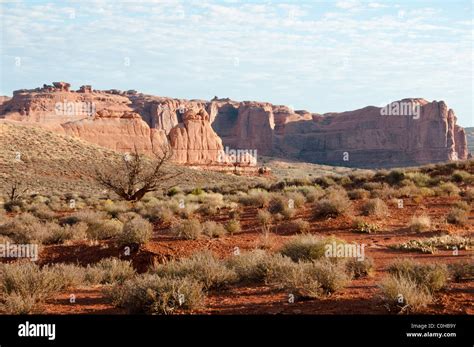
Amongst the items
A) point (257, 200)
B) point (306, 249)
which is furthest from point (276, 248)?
point (257, 200)

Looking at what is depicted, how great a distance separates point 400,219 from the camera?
1599 centimetres

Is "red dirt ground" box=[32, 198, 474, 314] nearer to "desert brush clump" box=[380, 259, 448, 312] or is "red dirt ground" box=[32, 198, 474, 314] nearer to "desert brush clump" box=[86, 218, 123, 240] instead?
"desert brush clump" box=[380, 259, 448, 312]

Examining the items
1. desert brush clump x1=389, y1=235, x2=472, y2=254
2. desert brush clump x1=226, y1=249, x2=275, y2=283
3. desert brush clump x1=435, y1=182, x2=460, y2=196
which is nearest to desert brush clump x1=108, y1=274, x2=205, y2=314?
desert brush clump x1=226, y1=249, x2=275, y2=283

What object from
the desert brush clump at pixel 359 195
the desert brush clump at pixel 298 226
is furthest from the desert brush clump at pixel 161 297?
the desert brush clump at pixel 359 195

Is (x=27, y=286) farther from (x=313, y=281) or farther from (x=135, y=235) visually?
(x=135, y=235)

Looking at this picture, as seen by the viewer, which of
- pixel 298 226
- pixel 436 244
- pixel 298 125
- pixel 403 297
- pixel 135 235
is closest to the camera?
pixel 403 297

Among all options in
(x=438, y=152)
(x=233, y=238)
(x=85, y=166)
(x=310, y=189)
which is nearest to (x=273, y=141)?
(x=438, y=152)

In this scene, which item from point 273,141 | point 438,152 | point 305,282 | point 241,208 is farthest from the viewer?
point 273,141

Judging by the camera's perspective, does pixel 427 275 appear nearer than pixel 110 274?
Yes

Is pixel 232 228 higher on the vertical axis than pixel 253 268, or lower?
lower

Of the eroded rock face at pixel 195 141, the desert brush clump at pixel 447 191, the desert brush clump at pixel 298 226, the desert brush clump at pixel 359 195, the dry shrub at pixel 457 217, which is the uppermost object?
the eroded rock face at pixel 195 141

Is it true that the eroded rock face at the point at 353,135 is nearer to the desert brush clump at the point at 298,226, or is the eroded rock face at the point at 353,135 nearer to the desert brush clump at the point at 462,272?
the desert brush clump at the point at 298,226
